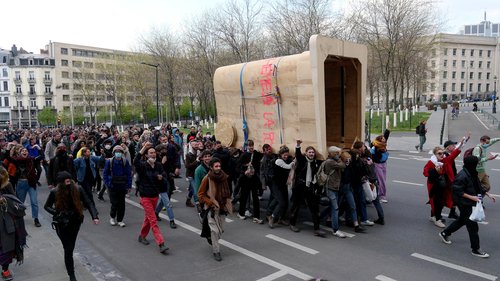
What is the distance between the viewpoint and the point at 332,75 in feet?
27.7

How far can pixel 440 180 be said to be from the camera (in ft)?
23.9

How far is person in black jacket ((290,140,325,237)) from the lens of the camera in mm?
6973

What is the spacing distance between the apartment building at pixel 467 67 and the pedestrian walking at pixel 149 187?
89554 mm

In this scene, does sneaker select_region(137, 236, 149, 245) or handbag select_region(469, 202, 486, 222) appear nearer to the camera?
handbag select_region(469, 202, 486, 222)

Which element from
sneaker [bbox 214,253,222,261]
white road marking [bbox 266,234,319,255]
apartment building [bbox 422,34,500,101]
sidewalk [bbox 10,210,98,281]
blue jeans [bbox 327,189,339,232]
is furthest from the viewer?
apartment building [bbox 422,34,500,101]

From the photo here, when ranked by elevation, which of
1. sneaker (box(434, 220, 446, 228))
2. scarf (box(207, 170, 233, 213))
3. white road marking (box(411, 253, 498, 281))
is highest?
scarf (box(207, 170, 233, 213))

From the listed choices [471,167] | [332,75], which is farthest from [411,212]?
[332,75]

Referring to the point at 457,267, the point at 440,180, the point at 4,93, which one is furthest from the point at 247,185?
the point at 4,93

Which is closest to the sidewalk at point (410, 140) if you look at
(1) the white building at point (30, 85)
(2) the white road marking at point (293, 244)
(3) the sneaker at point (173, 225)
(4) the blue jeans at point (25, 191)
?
(2) the white road marking at point (293, 244)

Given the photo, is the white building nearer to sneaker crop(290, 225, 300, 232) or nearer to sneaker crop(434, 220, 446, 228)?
sneaker crop(290, 225, 300, 232)

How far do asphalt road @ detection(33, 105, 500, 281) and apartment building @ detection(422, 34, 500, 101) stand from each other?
3449 inches

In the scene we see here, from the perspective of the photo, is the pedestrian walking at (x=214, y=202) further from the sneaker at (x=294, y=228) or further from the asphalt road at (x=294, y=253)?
the sneaker at (x=294, y=228)

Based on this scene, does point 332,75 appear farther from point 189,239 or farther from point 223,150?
point 189,239

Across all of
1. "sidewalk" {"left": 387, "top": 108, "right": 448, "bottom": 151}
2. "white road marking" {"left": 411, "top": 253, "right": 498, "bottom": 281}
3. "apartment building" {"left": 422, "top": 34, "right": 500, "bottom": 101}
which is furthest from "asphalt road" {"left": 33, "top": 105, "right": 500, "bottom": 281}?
"apartment building" {"left": 422, "top": 34, "right": 500, "bottom": 101}
